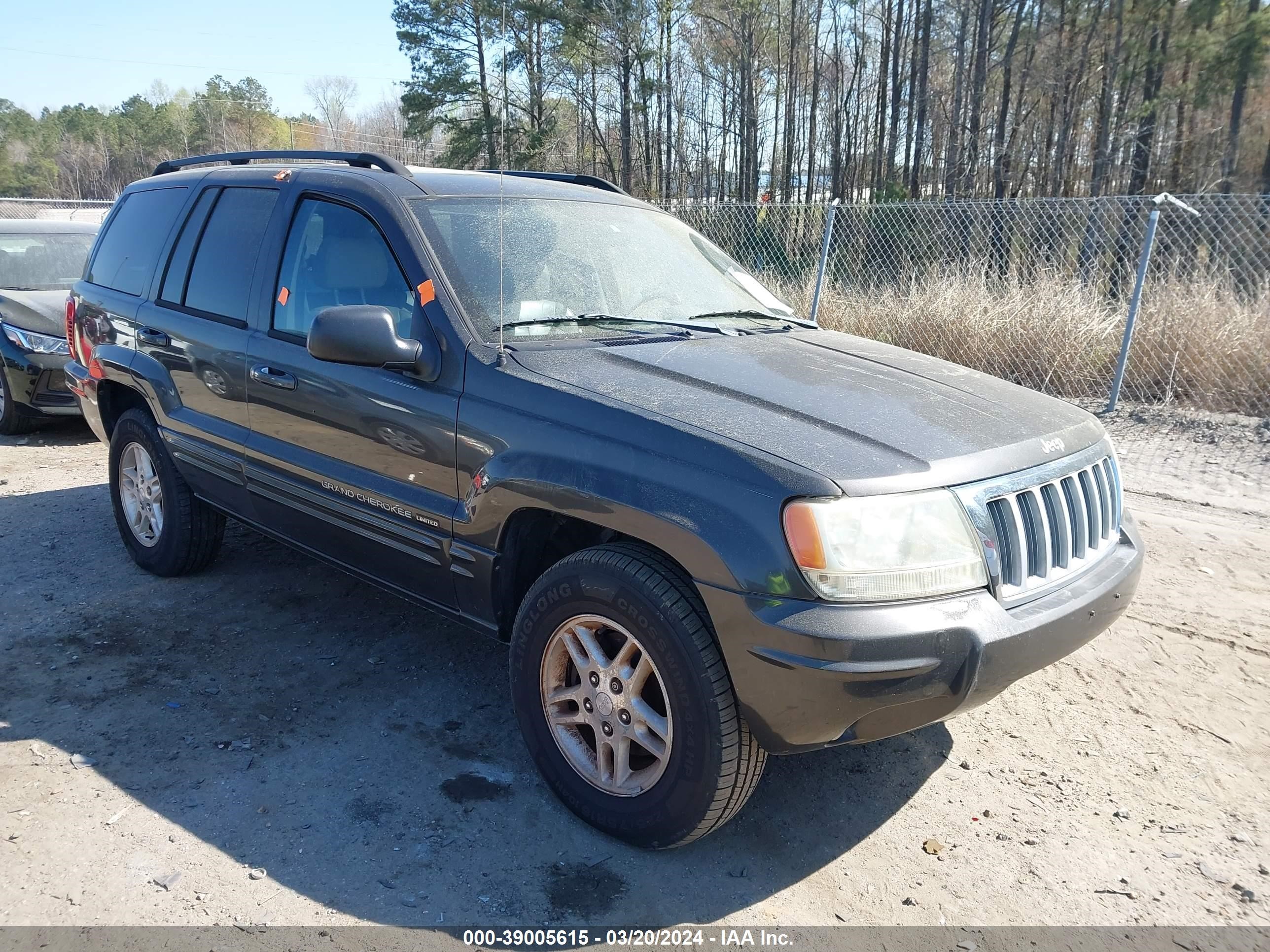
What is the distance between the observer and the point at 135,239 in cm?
480

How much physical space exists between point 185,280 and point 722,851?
11.3 feet

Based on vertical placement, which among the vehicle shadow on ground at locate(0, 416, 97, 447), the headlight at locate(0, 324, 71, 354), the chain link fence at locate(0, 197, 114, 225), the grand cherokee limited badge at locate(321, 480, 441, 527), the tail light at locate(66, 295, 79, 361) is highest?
the chain link fence at locate(0, 197, 114, 225)

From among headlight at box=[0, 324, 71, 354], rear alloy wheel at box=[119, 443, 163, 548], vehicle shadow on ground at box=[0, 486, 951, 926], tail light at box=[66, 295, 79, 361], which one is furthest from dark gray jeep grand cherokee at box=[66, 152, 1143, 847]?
headlight at box=[0, 324, 71, 354]

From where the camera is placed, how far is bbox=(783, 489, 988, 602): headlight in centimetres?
231

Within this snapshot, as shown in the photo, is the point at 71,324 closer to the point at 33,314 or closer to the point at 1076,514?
the point at 33,314

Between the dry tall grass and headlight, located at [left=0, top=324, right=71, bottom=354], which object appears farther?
the dry tall grass

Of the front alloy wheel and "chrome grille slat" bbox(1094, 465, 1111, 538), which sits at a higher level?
"chrome grille slat" bbox(1094, 465, 1111, 538)

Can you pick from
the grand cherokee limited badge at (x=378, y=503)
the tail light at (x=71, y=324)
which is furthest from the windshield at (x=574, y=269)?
the tail light at (x=71, y=324)

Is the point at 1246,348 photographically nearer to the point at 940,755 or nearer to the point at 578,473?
the point at 940,755

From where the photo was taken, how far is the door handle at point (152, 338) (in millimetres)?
4359

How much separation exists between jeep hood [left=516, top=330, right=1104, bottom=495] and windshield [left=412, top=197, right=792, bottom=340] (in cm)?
24

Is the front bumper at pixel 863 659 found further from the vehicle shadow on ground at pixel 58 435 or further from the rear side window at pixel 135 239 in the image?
the vehicle shadow on ground at pixel 58 435

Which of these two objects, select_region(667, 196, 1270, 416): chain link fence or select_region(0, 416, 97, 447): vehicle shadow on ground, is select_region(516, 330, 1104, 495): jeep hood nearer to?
select_region(667, 196, 1270, 416): chain link fence

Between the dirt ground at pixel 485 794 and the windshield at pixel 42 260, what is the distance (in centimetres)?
505
